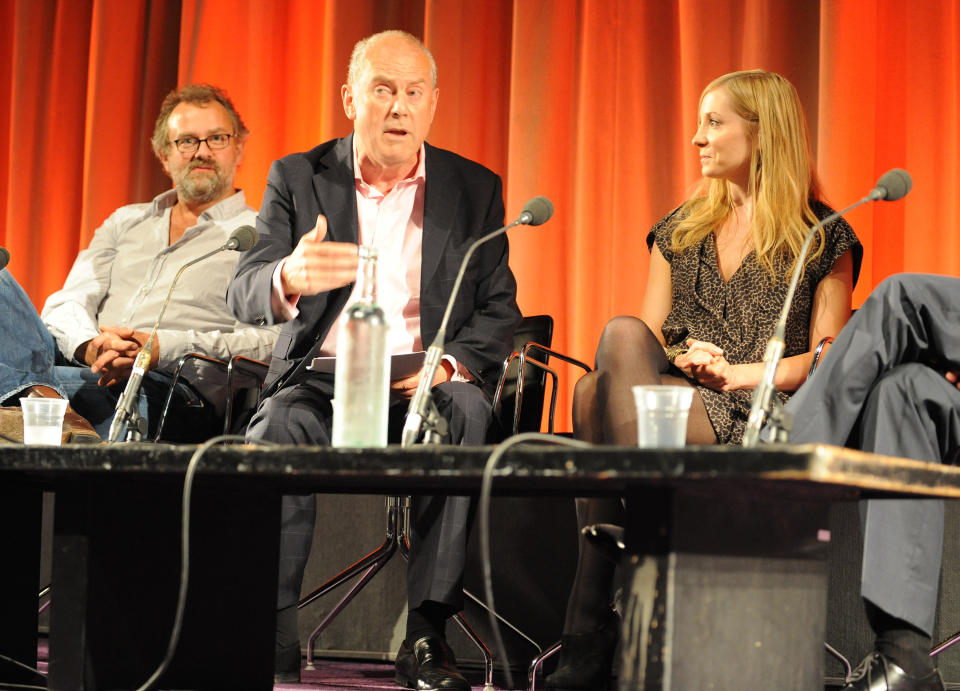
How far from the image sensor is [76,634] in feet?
4.83

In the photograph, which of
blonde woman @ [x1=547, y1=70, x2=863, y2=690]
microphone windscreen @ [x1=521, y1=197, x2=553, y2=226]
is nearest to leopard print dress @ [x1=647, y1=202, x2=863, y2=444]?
blonde woman @ [x1=547, y1=70, x2=863, y2=690]

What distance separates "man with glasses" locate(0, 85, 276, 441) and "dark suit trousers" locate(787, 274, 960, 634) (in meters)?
1.32

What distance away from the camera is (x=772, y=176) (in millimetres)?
2412

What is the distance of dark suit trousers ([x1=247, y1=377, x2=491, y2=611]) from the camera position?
1979 millimetres

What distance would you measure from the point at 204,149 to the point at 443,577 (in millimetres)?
1828

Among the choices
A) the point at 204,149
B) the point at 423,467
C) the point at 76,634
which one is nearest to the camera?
the point at 423,467

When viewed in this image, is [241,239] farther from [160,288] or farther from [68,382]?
[160,288]

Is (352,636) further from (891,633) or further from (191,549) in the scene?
(891,633)

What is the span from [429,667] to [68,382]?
53.0 inches

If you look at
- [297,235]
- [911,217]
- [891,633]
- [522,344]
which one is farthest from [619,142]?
[891,633]

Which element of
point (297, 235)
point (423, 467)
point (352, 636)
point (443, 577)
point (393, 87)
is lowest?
point (352, 636)

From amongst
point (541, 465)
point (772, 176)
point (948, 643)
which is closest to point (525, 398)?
point (772, 176)

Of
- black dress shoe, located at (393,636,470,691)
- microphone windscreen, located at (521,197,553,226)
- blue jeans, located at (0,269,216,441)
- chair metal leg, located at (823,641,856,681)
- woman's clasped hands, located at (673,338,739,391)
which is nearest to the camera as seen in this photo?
microphone windscreen, located at (521,197,553,226)

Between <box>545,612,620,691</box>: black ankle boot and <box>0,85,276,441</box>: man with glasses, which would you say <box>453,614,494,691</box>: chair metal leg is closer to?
<box>545,612,620,691</box>: black ankle boot
